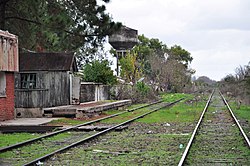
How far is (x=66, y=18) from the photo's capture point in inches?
1014

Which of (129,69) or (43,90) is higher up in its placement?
(129,69)

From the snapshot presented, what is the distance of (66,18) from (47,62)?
3.41 meters

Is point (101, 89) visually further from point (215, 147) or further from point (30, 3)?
point (215, 147)

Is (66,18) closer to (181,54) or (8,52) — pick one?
(8,52)

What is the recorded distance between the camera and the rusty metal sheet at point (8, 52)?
22.8m

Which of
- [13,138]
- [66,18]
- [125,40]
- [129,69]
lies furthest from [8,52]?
[129,69]

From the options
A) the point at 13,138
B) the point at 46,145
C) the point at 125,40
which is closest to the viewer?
the point at 46,145

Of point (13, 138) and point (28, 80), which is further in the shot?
point (28, 80)

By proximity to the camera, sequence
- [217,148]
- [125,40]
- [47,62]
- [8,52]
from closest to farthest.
Result: [217,148], [8,52], [47,62], [125,40]

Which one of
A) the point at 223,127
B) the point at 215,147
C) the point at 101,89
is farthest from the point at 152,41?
the point at 215,147

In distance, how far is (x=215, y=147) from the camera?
1399cm

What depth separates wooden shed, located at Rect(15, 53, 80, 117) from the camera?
27578 millimetres

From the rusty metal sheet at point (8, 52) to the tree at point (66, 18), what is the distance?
259 cm

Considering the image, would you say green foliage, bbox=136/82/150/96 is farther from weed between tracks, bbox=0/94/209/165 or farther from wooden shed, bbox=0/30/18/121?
weed between tracks, bbox=0/94/209/165
